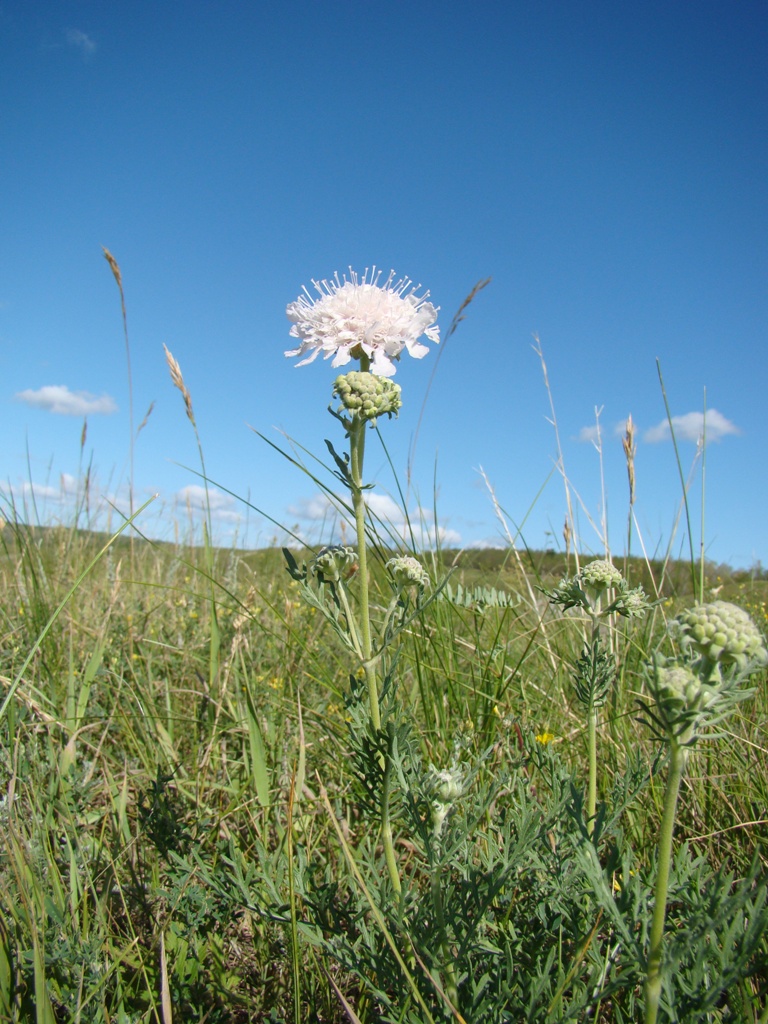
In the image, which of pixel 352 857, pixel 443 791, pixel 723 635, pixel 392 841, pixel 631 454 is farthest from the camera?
pixel 631 454

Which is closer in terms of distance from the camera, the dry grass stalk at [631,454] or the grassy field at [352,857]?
the grassy field at [352,857]

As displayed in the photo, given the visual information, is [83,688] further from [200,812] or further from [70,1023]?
[70,1023]

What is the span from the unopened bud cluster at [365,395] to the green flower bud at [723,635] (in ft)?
3.01

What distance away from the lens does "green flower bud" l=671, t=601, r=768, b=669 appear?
1206 millimetres

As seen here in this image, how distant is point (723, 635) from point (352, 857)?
48.3 inches

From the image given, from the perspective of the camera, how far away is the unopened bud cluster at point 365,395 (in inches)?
68.0

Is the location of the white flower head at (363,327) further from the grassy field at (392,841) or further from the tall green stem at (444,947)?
the tall green stem at (444,947)

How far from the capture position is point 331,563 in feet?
5.72

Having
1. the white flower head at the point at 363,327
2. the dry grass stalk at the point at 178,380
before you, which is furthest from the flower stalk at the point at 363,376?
the dry grass stalk at the point at 178,380

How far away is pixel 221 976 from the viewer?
1.79 m

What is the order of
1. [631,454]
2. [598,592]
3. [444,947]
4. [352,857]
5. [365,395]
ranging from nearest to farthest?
[444,947] < [365,395] < [352,857] < [598,592] < [631,454]

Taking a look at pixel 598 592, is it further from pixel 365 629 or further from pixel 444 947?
pixel 444 947

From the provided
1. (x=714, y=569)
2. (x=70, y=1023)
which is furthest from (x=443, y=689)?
(x=714, y=569)

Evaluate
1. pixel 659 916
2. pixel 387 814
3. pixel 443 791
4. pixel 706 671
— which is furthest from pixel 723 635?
pixel 387 814
